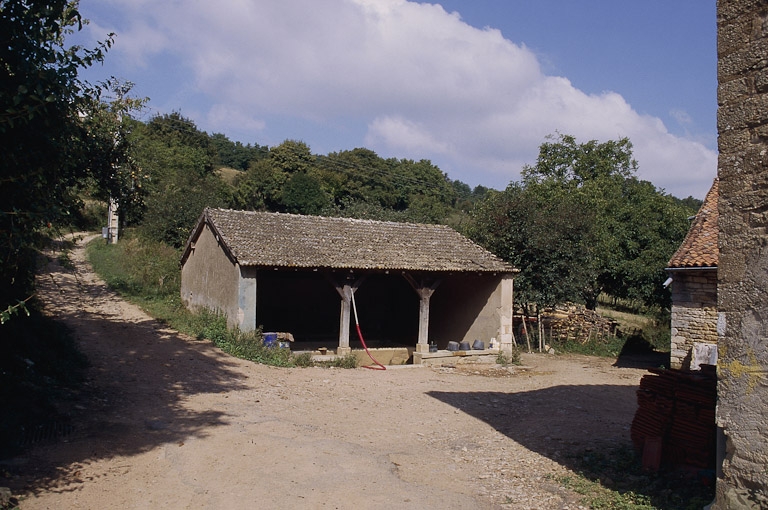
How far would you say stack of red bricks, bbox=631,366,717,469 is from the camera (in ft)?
21.1

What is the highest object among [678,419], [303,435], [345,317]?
[345,317]

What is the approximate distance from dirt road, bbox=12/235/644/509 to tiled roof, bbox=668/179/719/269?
3.24 m

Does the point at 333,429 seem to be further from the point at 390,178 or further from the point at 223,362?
the point at 390,178

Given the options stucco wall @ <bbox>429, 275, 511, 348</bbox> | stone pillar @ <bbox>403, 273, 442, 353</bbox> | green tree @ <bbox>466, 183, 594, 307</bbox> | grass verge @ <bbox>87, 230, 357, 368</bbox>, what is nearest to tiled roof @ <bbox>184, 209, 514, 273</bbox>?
stone pillar @ <bbox>403, 273, 442, 353</bbox>

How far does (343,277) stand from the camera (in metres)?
16.5

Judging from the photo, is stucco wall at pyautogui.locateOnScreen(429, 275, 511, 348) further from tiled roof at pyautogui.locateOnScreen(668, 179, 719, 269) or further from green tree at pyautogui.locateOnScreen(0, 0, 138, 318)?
green tree at pyautogui.locateOnScreen(0, 0, 138, 318)

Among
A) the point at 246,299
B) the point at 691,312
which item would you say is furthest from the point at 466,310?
the point at 246,299

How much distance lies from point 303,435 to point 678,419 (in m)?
4.75

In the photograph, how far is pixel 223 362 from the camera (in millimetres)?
13531

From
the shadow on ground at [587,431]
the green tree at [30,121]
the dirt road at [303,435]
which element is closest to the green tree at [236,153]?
the dirt road at [303,435]

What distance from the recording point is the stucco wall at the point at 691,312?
1467 cm

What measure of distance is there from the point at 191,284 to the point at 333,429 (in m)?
12.0

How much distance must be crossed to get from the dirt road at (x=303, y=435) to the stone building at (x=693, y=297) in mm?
1531

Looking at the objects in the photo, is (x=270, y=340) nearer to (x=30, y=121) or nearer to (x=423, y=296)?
(x=423, y=296)
